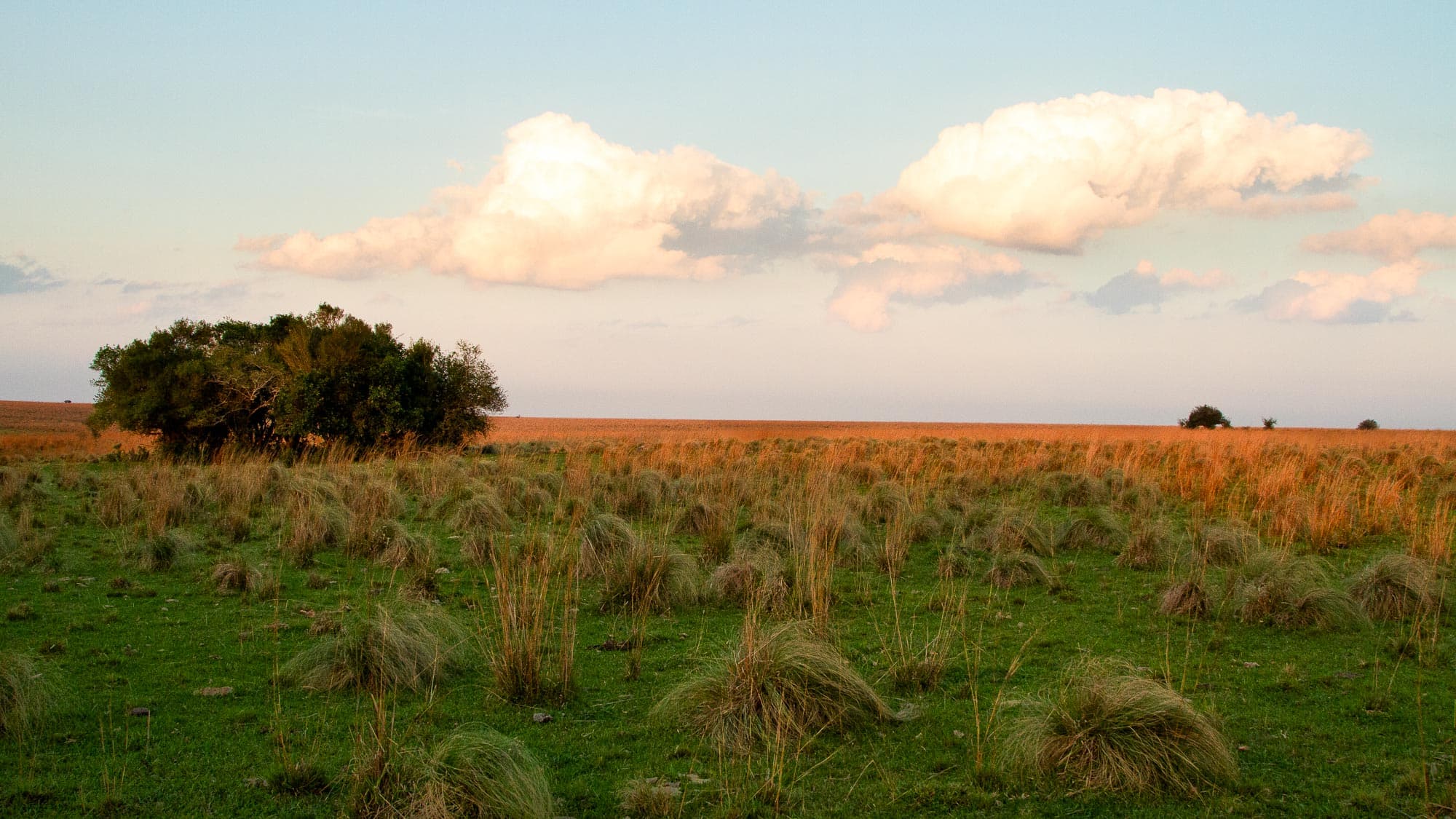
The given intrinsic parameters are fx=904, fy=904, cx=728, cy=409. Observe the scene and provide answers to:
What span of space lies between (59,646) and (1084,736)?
734 cm

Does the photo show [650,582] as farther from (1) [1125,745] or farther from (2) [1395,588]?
(2) [1395,588]

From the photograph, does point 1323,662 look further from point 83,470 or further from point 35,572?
point 83,470

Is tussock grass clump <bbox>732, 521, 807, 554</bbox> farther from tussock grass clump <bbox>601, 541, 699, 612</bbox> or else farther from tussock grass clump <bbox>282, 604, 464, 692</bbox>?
tussock grass clump <bbox>282, 604, 464, 692</bbox>

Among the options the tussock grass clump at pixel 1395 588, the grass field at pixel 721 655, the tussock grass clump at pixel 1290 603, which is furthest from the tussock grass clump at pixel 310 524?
the tussock grass clump at pixel 1395 588

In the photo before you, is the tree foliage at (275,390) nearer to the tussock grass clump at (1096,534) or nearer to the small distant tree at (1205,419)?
the tussock grass clump at (1096,534)

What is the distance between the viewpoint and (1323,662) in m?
7.08

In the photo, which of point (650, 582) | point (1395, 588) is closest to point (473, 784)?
point (650, 582)

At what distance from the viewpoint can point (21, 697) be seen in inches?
203

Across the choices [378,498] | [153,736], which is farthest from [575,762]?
[378,498]

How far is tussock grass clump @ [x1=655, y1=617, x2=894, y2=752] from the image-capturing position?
5277 millimetres

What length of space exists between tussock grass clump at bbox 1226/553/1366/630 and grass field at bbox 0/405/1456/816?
0.11 ft

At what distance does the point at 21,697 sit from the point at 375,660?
1903 mm

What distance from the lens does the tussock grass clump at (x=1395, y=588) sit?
8367mm

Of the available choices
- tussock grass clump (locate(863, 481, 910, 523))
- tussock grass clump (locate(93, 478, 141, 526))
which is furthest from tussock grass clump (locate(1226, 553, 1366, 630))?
tussock grass clump (locate(93, 478, 141, 526))
